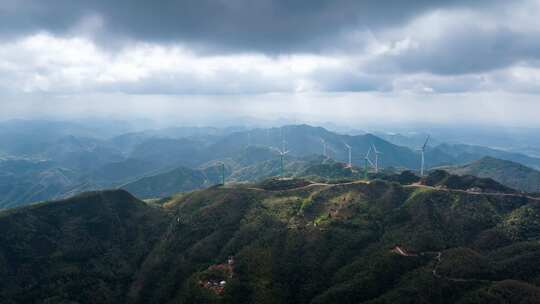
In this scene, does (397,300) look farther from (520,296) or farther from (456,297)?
(520,296)

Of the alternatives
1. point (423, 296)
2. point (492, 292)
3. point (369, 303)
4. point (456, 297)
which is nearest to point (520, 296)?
point (492, 292)

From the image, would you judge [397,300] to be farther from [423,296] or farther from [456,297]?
[456,297]

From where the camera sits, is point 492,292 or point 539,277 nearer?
point 492,292

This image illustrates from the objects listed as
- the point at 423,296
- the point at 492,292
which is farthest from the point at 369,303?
the point at 492,292

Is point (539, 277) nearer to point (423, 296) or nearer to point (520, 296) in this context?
point (520, 296)

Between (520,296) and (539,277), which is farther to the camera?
(539,277)

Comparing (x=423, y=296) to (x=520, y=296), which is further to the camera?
(x=423, y=296)

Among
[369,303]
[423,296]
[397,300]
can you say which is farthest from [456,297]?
[369,303]
